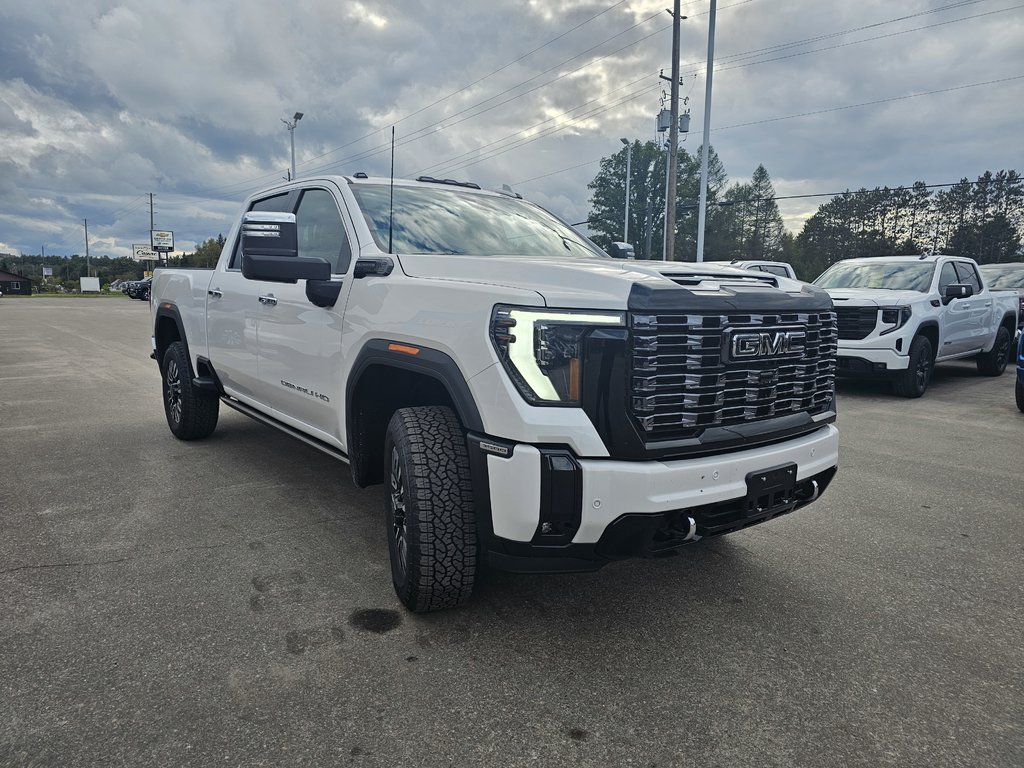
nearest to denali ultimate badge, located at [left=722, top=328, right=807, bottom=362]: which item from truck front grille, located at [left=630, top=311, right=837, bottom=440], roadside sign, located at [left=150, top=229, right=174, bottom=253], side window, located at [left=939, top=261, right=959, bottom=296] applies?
truck front grille, located at [left=630, top=311, right=837, bottom=440]

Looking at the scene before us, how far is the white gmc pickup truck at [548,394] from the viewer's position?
2.38 m

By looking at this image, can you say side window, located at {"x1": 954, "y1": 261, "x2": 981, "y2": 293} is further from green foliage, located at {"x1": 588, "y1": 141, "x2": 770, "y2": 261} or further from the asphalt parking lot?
green foliage, located at {"x1": 588, "y1": 141, "x2": 770, "y2": 261}

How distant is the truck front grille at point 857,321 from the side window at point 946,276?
1.36 metres

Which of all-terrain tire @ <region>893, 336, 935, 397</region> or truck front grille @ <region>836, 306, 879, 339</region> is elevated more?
truck front grille @ <region>836, 306, 879, 339</region>

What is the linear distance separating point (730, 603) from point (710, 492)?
2.82 feet

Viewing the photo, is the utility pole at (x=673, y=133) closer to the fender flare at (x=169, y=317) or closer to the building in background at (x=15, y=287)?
the fender flare at (x=169, y=317)

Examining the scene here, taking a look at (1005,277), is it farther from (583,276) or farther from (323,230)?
(583,276)

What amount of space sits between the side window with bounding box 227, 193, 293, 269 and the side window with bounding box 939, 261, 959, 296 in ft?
27.5

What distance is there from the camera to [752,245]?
86.9m

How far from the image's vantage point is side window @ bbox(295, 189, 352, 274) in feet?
12.1

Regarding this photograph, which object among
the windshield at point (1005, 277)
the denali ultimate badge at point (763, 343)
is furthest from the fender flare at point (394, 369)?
the windshield at point (1005, 277)

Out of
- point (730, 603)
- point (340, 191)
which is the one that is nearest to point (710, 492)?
point (730, 603)

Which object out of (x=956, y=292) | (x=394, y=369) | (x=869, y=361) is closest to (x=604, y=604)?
(x=394, y=369)

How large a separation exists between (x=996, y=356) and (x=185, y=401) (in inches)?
Answer: 452
